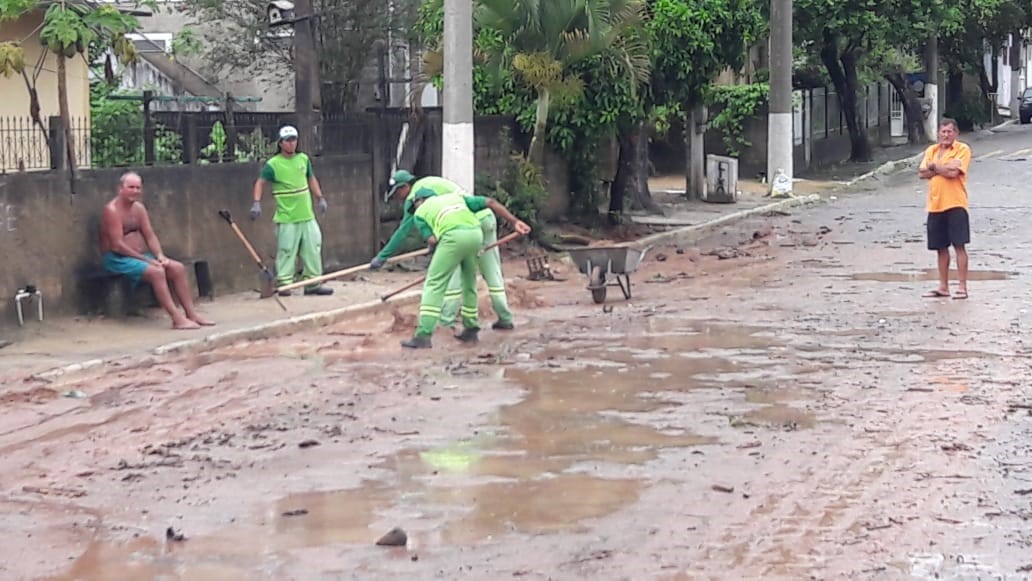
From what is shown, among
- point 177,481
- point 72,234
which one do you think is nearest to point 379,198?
point 72,234

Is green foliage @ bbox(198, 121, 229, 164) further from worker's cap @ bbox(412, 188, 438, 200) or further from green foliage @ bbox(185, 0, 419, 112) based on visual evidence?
green foliage @ bbox(185, 0, 419, 112)

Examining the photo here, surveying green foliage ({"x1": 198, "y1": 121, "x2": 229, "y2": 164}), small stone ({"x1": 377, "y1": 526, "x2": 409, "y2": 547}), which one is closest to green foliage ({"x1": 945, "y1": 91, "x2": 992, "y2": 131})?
green foliage ({"x1": 198, "y1": 121, "x2": 229, "y2": 164})

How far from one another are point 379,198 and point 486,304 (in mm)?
3694

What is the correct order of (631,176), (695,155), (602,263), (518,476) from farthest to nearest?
(695,155), (631,176), (602,263), (518,476)

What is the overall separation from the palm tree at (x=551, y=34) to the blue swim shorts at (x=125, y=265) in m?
7.80

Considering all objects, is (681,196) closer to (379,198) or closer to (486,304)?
(379,198)

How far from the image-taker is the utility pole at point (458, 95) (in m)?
18.2

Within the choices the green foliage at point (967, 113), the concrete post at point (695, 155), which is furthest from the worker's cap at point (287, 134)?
the green foliage at point (967, 113)

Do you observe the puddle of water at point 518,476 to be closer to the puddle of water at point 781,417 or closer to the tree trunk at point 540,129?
the puddle of water at point 781,417

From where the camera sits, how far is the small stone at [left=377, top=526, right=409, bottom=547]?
709 centimetres

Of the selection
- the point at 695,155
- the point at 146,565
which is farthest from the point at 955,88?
the point at 146,565

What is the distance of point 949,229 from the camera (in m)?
15.7

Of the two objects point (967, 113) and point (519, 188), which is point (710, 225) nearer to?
point (519, 188)

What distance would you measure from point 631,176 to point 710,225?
172cm
